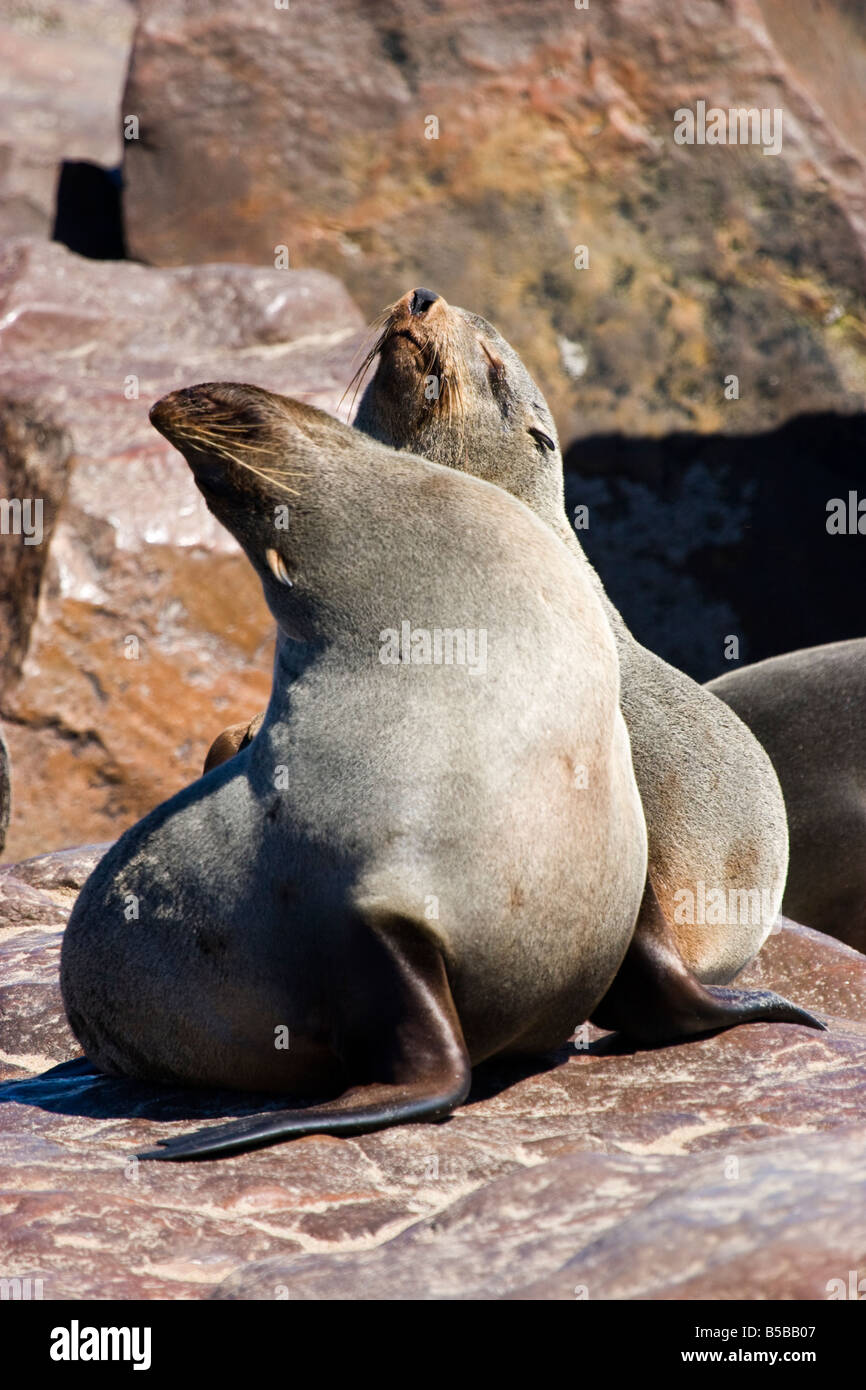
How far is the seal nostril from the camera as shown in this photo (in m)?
5.07

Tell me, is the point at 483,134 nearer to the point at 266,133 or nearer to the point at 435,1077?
the point at 266,133

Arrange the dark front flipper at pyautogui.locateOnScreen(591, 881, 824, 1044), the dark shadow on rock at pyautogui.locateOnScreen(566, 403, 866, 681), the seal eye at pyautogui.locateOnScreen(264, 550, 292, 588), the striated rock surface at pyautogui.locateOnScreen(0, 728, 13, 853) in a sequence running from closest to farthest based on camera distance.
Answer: the seal eye at pyautogui.locateOnScreen(264, 550, 292, 588) < the dark front flipper at pyautogui.locateOnScreen(591, 881, 824, 1044) < the striated rock surface at pyautogui.locateOnScreen(0, 728, 13, 853) < the dark shadow on rock at pyautogui.locateOnScreen(566, 403, 866, 681)

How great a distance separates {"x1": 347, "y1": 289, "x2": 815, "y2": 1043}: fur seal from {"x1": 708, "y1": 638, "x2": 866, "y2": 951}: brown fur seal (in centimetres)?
188

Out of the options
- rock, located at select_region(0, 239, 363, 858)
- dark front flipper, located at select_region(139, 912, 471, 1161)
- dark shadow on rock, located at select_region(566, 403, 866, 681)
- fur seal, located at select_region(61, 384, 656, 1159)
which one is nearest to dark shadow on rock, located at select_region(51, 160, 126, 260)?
rock, located at select_region(0, 239, 363, 858)

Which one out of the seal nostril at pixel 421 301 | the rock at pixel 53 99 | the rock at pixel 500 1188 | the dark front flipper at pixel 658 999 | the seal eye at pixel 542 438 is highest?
the rock at pixel 53 99

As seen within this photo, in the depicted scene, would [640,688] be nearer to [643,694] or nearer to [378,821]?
[643,694]

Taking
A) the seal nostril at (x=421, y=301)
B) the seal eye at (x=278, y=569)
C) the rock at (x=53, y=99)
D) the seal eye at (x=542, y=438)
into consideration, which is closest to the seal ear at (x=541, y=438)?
the seal eye at (x=542, y=438)

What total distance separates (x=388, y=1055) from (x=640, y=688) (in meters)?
1.93

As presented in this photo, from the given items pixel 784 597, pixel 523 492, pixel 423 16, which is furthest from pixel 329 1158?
pixel 423 16

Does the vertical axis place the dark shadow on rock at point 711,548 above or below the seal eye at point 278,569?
above

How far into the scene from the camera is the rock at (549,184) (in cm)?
1201

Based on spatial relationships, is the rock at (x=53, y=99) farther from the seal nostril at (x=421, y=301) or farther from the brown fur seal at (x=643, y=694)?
the brown fur seal at (x=643, y=694)

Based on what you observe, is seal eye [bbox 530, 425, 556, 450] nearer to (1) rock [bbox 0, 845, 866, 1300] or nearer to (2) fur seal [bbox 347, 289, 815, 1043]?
(2) fur seal [bbox 347, 289, 815, 1043]

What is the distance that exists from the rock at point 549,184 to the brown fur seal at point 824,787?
5.32 metres
